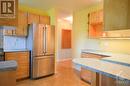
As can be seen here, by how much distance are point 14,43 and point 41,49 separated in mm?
1057

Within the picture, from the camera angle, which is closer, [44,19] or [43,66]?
[43,66]

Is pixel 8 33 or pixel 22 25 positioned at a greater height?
pixel 22 25

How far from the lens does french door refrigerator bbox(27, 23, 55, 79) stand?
386cm

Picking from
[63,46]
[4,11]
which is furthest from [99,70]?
[63,46]

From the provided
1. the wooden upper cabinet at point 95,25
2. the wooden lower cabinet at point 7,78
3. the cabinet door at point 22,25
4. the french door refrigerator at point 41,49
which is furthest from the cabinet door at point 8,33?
the wooden upper cabinet at point 95,25

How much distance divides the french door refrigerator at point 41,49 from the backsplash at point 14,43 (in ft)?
1.20

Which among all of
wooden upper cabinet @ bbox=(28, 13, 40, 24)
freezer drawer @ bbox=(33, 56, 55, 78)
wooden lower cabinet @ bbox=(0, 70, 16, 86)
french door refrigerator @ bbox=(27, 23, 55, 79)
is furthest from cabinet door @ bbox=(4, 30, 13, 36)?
wooden lower cabinet @ bbox=(0, 70, 16, 86)

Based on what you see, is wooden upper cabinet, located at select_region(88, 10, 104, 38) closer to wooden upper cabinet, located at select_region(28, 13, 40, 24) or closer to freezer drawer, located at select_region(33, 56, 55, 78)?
freezer drawer, located at select_region(33, 56, 55, 78)

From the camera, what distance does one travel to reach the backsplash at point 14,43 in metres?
4.12

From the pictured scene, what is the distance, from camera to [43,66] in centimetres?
404

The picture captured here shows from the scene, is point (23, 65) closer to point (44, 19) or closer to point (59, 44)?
point (44, 19)

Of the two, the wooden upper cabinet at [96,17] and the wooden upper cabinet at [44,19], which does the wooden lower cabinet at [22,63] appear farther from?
the wooden upper cabinet at [96,17]

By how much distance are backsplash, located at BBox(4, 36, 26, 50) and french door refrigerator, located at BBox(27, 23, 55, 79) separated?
0.36 metres

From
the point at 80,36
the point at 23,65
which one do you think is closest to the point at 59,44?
the point at 80,36
